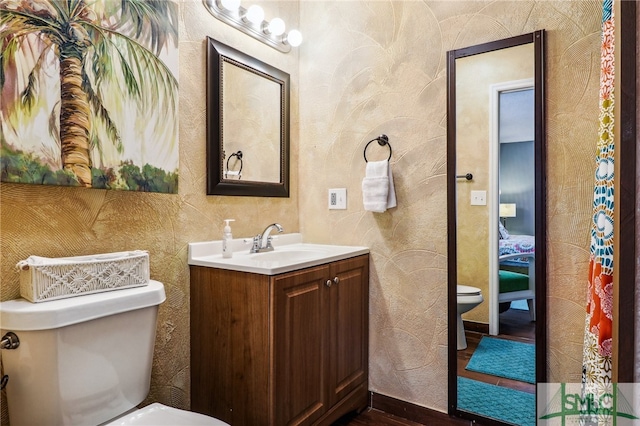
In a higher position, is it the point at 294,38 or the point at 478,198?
the point at 294,38

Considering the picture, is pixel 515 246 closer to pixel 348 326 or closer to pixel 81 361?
pixel 348 326

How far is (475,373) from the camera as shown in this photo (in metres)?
1.80

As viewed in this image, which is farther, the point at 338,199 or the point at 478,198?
the point at 338,199

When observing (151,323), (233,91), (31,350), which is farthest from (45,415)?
(233,91)

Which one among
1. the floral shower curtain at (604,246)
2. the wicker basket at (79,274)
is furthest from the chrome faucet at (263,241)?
the floral shower curtain at (604,246)

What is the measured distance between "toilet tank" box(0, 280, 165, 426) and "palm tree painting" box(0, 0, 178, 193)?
1.34 ft

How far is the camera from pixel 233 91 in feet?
6.10

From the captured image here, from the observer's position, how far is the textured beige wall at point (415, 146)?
1544mm

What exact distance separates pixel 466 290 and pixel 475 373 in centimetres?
40

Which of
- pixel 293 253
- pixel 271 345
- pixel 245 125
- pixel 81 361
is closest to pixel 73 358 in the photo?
pixel 81 361

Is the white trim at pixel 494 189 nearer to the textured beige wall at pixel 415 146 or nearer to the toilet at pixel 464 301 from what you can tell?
the toilet at pixel 464 301

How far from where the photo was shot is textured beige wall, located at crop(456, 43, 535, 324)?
67.8 inches

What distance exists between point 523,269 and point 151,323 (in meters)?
1.51

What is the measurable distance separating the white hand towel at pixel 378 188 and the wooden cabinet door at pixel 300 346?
44cm
